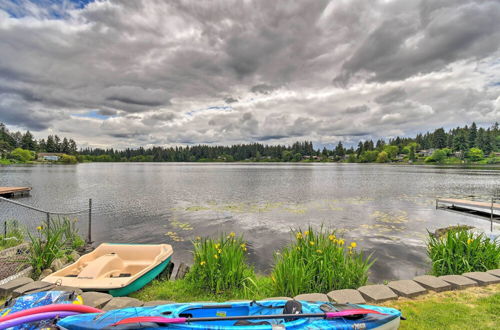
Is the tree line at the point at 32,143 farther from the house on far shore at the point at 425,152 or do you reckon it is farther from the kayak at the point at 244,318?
the house on far shore at the point at 425,152

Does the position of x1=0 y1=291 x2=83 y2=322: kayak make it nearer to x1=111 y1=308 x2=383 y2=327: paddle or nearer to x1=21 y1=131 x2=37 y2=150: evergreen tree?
x1=111 y1=308 x2=383 y2=327: paddle

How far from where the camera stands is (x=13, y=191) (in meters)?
27.8

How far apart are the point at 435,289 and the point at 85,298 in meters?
7.00

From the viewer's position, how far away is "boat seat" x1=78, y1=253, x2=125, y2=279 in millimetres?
6938

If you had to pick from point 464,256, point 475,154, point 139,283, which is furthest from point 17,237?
point 475,154

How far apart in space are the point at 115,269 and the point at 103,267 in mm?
782

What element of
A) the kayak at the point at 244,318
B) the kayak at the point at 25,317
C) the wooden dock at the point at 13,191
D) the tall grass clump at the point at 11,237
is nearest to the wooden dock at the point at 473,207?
the kayak at the point at 244,318

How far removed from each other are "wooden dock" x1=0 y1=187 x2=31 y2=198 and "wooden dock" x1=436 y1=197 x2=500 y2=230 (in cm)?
4043

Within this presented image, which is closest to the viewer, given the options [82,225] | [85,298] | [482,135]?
[85,298]

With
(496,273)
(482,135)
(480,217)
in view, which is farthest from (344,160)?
(496,273)

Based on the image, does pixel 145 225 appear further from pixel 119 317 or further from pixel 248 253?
pixel 119 317

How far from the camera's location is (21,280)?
5.89 metres

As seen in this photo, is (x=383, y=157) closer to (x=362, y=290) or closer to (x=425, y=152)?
(x=425, y=152)

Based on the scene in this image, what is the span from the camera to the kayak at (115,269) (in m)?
6.19
